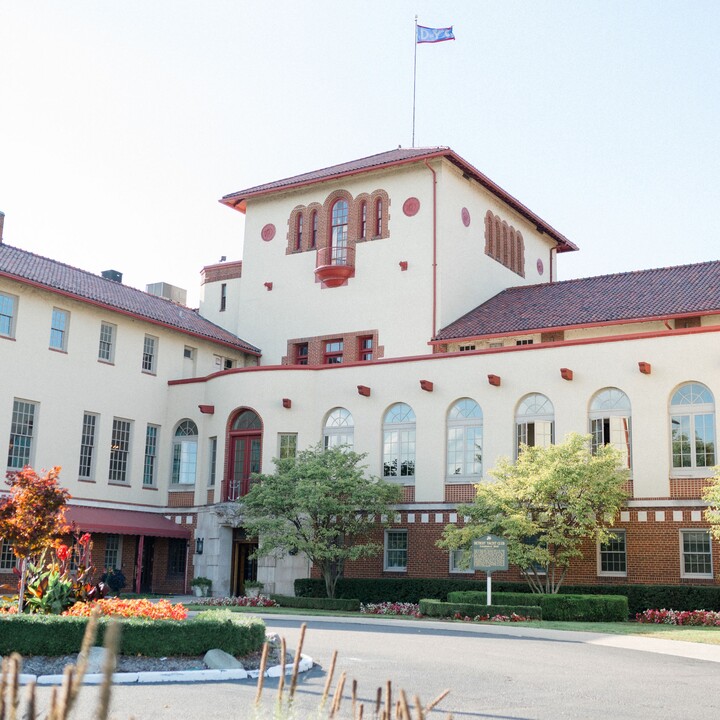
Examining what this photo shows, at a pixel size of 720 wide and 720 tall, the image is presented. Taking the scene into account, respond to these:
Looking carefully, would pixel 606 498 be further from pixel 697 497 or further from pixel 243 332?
pixel 243 332

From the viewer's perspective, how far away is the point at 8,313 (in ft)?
110

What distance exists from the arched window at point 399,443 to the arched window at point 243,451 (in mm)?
→ 4957

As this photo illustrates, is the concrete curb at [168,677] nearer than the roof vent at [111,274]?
Yes

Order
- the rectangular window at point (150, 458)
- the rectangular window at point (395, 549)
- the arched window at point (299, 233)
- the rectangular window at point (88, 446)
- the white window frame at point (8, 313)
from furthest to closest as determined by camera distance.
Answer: the arched window at point (299, 233) → the rectangular window at point (150, 458) → the rectangular window at point (88, 446) → the rectangular window at point (395, 549) → the white window frame at point (8, 313)

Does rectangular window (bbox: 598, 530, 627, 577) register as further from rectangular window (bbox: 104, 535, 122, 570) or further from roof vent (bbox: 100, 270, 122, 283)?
roof vent (bbox: 100, 270, 122, 283)

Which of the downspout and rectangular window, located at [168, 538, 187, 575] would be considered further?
the downspout

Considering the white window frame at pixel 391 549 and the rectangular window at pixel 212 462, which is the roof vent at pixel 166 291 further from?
the white window frame at pixel 391 549

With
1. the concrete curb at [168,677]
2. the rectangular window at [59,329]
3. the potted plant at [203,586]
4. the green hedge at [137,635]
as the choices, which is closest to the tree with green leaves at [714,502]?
the green hedge at [137,635]

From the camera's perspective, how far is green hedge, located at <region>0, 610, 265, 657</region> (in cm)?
1390

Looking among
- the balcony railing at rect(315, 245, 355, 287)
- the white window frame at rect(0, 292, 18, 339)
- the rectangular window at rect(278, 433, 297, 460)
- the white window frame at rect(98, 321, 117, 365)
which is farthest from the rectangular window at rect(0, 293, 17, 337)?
the balcony railing at rect(315, 245, 355, 287)

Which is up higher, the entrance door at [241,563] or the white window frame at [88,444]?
the white window frame at [88,444]

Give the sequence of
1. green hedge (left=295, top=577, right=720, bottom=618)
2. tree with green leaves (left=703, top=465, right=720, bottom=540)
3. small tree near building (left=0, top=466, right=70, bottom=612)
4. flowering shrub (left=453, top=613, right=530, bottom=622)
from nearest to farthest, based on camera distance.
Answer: small tree near building (left=0, top=466, right=70, bottom=612) → flowering shrub (left=453, top=613, right=530, bottom=622) → tree with green leaves (left=703, top=465, right=720, bottom=540) → green hedge (left=295, top=577, right=720, bottom=618)

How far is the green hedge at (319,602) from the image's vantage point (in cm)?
3014

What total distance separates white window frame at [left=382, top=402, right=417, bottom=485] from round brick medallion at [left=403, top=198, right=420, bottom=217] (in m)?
8.75
